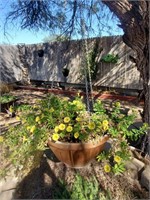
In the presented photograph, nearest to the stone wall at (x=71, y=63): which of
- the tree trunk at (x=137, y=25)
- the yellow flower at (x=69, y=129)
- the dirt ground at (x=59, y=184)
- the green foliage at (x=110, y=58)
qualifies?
the green foliage at (x=110, y=58)

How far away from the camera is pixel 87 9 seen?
15.1 feet

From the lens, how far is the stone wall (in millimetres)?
6391

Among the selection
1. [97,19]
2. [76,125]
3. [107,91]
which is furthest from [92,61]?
[76,125]

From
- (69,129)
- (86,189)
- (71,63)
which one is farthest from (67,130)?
(71,63)

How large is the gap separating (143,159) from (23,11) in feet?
13.9

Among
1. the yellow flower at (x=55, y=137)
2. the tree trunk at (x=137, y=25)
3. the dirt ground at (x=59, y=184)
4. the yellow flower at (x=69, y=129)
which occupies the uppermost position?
the tree trunk at (x=137, y=25)

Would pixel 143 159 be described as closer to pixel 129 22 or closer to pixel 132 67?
pixel 129 22

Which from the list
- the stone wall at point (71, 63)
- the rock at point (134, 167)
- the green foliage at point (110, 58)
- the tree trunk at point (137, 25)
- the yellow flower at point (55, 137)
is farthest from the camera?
the green foliage at point (110, 58)

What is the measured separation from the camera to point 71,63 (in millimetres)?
8047

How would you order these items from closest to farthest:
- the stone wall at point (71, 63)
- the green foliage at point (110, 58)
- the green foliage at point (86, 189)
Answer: the green foliage at point (86, 189)
the stone wall at point (71, 63)
the green foliage at point (110, 58)

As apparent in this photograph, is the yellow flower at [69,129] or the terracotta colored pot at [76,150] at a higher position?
the yellow flower at [69,129]

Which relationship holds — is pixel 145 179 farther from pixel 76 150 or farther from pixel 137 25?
pixel 137 25

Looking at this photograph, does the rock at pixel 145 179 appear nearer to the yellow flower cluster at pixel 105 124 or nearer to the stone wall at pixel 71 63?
the yellow flower cluster at pixel 105 124

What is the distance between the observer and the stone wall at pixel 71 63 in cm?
639
